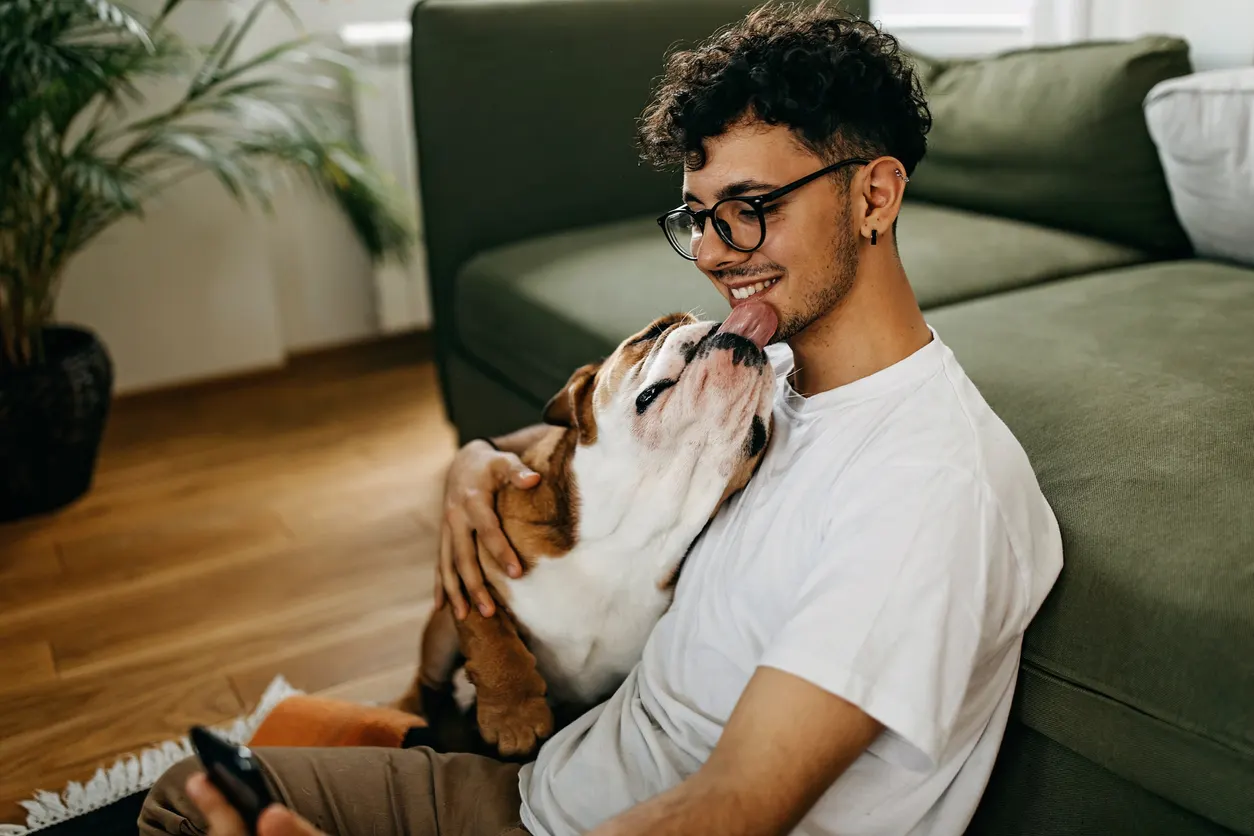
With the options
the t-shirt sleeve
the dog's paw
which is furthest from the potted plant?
the t-shirt sleeve

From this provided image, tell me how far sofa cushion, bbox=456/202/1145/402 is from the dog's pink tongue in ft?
2.43

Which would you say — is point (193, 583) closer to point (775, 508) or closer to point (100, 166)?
point (100, 166)

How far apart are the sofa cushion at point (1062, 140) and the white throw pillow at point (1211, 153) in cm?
6

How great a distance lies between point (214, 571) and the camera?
2.46 metres

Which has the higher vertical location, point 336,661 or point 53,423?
point 53,423

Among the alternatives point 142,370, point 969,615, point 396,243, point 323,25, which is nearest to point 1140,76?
point 969,615

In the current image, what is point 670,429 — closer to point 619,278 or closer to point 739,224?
point 739,224

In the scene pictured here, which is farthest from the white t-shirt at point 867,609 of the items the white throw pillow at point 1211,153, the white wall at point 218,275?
the white wall at point 218,275

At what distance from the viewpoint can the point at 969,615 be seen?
960mm

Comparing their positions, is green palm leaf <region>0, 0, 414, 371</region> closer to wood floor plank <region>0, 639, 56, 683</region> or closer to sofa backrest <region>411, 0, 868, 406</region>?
sofa backrest <region>411, 0, 868, 406</region>

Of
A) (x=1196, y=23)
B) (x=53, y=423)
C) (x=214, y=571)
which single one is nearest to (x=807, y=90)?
(x=1196, y=23)

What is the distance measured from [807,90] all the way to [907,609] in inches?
21.0

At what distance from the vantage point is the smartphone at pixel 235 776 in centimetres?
98

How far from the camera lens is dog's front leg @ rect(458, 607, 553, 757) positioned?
56.0 inches
